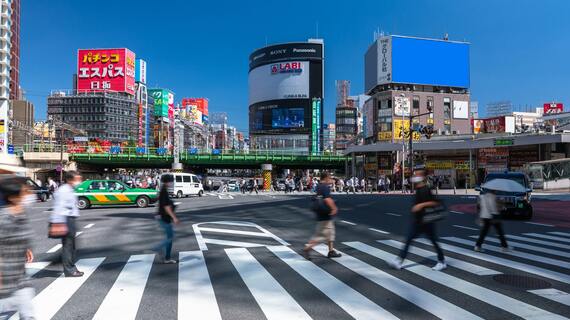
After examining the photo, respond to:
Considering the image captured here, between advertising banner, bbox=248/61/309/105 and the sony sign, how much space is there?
51944 millimetres

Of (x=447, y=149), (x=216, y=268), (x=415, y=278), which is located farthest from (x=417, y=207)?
(x=447, y=149)

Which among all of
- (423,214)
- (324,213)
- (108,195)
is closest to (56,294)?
(324,213)

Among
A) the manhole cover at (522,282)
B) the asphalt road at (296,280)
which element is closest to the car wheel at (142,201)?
the asphalt road at (296,280)

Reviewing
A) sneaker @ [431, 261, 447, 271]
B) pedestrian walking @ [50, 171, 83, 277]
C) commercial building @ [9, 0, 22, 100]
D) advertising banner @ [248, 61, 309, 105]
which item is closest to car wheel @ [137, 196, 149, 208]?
pedestrian walking @ [50, 171, 83, 277]

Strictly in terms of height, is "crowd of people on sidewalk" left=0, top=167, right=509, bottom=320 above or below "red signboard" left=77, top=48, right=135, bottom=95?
below

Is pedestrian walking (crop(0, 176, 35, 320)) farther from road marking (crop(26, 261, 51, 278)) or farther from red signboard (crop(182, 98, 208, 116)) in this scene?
red signboard (crop(182, 98, 208, 116))

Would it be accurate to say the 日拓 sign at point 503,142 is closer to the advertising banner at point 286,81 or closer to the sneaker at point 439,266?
the sneaker at point 439,266

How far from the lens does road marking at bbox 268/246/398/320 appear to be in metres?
5.34

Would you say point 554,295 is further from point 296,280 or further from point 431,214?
point 296,280

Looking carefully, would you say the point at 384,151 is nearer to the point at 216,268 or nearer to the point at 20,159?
the point at 20,159

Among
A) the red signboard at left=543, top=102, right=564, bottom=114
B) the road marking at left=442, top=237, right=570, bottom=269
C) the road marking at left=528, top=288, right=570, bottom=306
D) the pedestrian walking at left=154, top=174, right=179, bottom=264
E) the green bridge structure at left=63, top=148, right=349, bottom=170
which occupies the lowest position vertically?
the road marking at left=442, top=237, right=570, bottom=269

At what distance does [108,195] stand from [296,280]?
1847 centimetres

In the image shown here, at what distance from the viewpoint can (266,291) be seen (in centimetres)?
635

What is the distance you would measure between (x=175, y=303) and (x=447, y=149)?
52.5m
